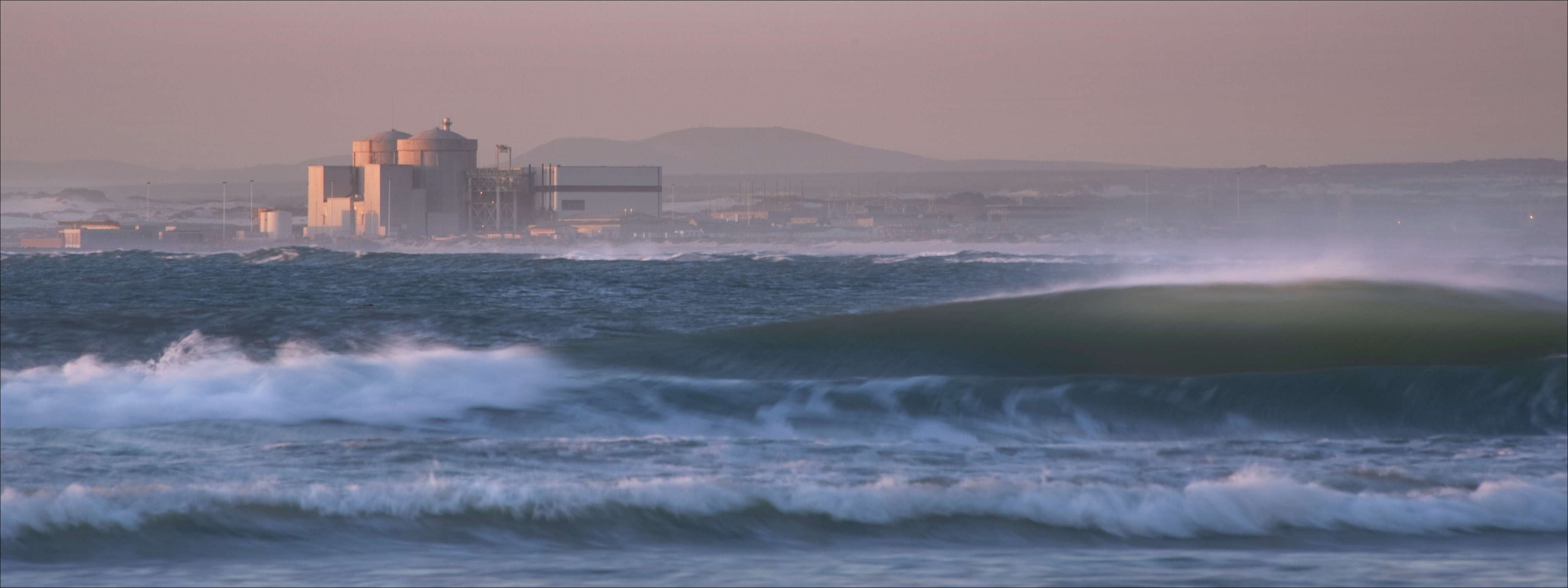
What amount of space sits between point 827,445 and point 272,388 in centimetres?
782

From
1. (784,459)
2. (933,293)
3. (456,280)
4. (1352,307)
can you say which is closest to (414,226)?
(456,280)

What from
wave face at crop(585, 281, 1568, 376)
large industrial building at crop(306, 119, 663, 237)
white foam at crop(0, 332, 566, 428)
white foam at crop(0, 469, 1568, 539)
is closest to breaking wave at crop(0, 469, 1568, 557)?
white foam at crop(0, 469, 1568, 539)

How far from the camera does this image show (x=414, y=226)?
112 meters

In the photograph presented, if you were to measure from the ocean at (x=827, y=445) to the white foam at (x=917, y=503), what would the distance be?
0.03 metres

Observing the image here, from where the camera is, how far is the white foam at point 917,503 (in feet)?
32.9

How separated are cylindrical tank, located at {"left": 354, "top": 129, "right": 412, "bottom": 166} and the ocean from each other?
298ft

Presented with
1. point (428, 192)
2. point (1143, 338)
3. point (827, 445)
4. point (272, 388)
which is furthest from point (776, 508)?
point (428, 192)

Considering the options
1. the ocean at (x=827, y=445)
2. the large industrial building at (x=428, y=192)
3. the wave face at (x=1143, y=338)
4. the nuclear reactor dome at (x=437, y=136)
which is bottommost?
the ocean at (x=827, y=445)

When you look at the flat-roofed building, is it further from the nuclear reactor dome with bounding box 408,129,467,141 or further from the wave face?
the wave face

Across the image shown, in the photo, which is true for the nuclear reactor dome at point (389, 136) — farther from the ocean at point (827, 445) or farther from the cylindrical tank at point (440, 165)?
the ocean at point (827, 445)

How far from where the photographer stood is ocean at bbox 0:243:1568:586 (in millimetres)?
9352

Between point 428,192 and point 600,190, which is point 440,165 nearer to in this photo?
point 428,192

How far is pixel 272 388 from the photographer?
17.2 metres

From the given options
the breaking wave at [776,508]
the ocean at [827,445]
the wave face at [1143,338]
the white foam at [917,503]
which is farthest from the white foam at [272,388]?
the breaking wave at [776,508]
